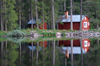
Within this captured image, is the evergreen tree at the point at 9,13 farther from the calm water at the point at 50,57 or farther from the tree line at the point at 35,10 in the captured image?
the calm water at the point at 50,57

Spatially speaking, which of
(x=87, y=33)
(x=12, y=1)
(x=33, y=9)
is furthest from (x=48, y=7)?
(x=87, y=33)

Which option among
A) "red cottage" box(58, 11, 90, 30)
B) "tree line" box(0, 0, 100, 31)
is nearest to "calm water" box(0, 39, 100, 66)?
"tree line" box(0, 0, 100, 31)

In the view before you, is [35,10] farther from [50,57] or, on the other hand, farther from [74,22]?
[50,57]

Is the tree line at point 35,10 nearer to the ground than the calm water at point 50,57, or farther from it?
farther from it

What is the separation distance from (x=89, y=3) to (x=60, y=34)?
9.88 metres

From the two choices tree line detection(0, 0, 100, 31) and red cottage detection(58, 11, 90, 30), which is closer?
tree line detection(0, 0, 100, 31)

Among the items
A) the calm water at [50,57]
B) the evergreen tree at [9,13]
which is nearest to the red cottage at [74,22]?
the evergreen tree at [9,13]

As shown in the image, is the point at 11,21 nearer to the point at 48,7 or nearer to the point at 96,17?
the point at 48,7

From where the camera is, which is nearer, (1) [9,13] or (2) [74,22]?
(1) [9,13]

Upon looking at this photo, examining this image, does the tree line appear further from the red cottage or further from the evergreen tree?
the red cottage

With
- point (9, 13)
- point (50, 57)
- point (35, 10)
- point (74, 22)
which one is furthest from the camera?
point (74, 22)

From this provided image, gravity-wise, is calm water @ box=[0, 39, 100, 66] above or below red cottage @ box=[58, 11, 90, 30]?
→ below

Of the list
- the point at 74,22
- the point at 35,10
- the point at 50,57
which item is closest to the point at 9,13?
the point at 35,10

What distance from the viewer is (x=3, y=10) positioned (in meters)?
38.6
